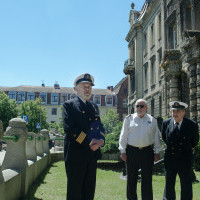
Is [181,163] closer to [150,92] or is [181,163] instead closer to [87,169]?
[87,169]

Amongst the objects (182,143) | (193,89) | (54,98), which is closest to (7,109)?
(54,98)

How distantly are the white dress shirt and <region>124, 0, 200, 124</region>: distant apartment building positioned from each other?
823 cm

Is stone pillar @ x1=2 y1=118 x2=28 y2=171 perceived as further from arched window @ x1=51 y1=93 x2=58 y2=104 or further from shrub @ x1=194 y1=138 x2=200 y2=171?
arched window @ x1=51 y1=93 x2=58 y2=104

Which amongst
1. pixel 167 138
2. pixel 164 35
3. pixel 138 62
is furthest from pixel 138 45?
pixel 167 138

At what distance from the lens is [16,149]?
5129mm

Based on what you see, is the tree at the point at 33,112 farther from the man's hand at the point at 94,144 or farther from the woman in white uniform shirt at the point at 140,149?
the man's hand at the point at 94,144

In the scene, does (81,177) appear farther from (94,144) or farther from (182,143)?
(182,143)

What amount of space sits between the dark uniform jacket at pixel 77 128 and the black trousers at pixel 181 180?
1666mm

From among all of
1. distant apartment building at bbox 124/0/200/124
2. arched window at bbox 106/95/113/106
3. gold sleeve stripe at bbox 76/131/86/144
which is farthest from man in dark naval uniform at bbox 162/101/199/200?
A: arched window at bbox 106/95/113/106

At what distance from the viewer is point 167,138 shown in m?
4.61

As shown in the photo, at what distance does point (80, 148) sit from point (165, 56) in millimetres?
13204

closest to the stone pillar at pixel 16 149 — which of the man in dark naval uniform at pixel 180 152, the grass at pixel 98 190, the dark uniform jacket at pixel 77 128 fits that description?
the grass at pixel 98 190

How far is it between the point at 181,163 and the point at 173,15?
16.7 metres

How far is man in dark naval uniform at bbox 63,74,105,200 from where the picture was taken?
3172 mm
